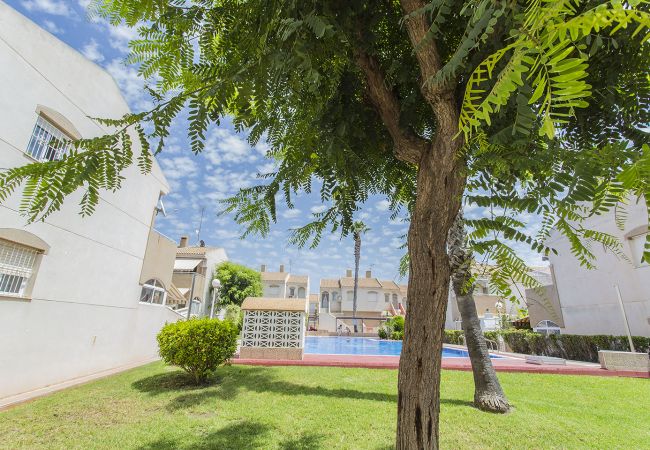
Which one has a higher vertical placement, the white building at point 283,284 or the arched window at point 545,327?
the white building at point 283,284

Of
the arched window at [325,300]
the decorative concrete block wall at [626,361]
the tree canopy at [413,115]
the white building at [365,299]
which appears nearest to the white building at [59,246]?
the tree canopy at [413,115]

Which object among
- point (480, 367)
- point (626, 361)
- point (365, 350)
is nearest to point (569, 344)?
point (626, 361)

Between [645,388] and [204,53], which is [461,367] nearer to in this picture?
[645,388]

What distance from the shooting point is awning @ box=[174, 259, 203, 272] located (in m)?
37.0

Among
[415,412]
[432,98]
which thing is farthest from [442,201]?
[415,412]

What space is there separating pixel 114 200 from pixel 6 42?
704 cm

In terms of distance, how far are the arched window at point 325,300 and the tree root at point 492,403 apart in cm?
6730

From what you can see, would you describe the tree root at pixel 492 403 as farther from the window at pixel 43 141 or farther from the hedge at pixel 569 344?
the hedge at pixel 569 344

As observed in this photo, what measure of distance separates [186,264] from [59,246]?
1035 inches

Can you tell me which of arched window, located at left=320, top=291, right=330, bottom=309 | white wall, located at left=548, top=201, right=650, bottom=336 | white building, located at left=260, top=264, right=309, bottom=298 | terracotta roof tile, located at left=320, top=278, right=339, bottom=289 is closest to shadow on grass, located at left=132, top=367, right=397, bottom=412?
white wall, located at left=548, top=201, right=650, bottom=336

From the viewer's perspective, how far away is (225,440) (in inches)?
269

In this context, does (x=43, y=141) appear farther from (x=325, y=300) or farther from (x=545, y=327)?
(x=325, y=300)

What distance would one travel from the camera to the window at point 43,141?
11.1 metres

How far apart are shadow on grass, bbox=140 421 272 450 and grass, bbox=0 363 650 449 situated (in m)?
0.02
